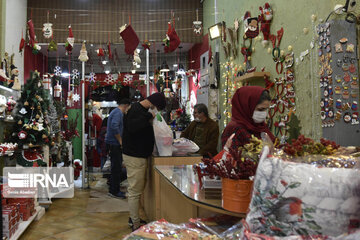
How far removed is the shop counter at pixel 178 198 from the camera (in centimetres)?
171

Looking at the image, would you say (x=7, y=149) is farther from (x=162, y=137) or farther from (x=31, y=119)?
(x=162, y=137)

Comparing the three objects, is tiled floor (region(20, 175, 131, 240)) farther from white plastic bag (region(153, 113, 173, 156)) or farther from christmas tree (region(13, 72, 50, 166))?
white plastic bag (region(153, 113, 173, 156))

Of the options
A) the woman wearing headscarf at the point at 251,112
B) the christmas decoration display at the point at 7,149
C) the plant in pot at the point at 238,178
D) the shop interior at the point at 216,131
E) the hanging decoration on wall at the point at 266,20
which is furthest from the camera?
the hanging decoration on wall at the point at 266,20

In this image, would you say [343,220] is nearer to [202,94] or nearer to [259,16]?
[259,16]

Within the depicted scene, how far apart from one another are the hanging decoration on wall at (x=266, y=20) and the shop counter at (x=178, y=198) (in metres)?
1.94

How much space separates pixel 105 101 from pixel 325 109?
8.29 metres

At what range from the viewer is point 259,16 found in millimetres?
4504

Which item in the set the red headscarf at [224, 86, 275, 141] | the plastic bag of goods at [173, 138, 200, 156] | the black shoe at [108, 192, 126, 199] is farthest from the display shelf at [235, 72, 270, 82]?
the black shoe at [108, 192, 126, 199]

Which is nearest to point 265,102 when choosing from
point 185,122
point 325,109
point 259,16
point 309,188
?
point 325,109

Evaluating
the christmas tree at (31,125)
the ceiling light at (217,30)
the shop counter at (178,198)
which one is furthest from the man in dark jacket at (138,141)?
the ceiling light at (217,30)

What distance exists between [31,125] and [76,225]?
1509mm

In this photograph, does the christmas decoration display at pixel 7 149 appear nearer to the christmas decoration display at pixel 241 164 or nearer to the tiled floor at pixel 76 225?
the tiled floor at pixel 76 225

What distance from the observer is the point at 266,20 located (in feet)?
14.3

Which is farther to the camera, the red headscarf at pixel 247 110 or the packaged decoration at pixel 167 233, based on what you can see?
the red headscarf at pixel 247 110
